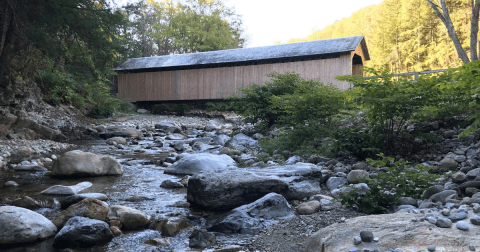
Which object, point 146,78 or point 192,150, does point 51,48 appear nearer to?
point 192,150

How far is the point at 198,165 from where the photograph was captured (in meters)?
5.27

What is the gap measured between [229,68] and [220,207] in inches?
586

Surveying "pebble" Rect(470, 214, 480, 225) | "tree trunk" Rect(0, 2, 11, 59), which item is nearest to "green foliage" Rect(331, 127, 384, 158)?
"pebble" Rect(470, 214, 480, 225)

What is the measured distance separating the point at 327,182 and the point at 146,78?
17.7 metres

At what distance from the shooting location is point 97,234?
8.83 feet

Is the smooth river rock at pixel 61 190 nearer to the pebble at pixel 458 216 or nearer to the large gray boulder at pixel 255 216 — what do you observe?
the large gray boulder at pixel 255 216

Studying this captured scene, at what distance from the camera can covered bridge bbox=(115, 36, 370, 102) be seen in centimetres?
1561

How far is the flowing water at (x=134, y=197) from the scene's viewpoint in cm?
265

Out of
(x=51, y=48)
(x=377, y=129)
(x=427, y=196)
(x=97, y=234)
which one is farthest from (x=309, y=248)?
(x=51, y=48)

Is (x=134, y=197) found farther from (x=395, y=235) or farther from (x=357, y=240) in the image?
(x=395, y=235)

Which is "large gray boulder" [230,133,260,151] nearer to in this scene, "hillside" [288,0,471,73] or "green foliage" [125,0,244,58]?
"green foliage" [125,0,244,58]

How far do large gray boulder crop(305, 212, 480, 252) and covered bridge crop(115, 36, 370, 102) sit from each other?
12.5 m

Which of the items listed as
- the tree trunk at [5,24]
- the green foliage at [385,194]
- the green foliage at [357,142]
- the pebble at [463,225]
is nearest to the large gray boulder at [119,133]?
the tree trunk at [5,24]

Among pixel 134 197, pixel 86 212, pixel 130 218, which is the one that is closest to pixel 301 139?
pixel 134 197
